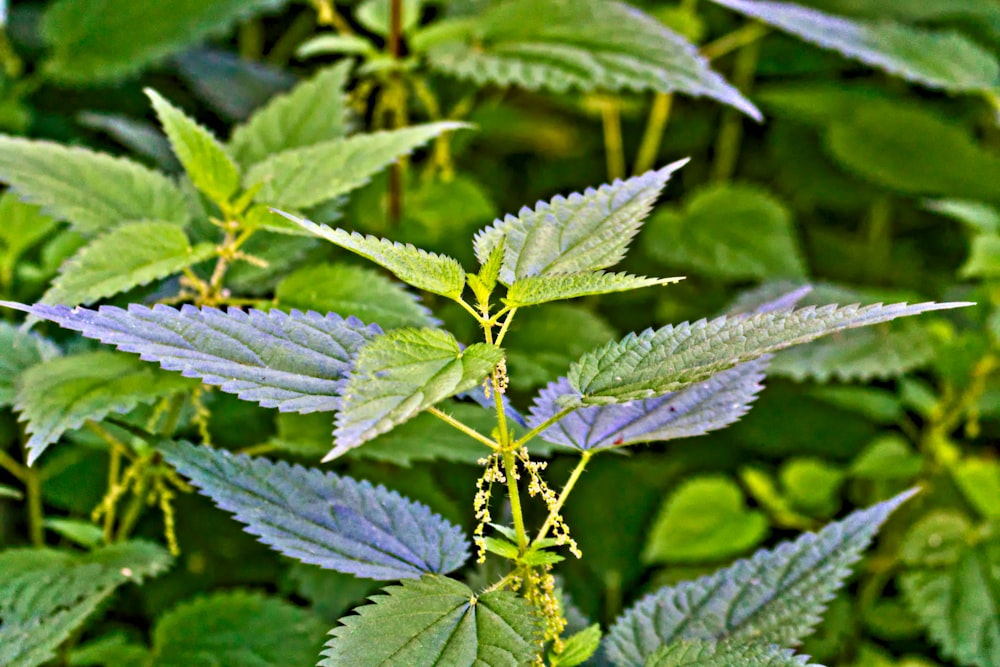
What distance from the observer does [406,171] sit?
175 cm

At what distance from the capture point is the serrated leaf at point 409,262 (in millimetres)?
761

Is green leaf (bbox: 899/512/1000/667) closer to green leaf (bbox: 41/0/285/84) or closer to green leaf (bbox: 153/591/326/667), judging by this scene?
green leaf (bbox: 153/591/326/667)

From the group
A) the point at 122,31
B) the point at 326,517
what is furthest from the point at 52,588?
the point at 122,31

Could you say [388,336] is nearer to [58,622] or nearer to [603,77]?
[58,622]

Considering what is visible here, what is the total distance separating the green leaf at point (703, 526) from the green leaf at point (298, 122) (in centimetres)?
95

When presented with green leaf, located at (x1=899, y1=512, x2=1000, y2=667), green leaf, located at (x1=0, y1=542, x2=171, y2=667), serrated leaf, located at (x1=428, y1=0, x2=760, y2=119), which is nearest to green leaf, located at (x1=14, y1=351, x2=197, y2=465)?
green leaf, located at (x1=0, y1=542, x2=171, y2=667)

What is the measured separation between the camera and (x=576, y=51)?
1.50 meters

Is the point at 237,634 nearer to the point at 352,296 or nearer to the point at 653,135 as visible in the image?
the point at 352,296

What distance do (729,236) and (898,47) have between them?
0.50 meters

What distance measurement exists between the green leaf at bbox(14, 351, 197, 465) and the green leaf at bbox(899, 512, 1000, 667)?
3.89 ft

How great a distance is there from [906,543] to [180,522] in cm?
127

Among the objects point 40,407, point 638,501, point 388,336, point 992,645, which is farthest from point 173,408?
point 992,645

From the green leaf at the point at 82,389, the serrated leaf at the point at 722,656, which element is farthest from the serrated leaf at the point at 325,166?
the serrated leaf at the point at 722,656

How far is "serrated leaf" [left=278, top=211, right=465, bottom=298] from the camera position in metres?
0.76
